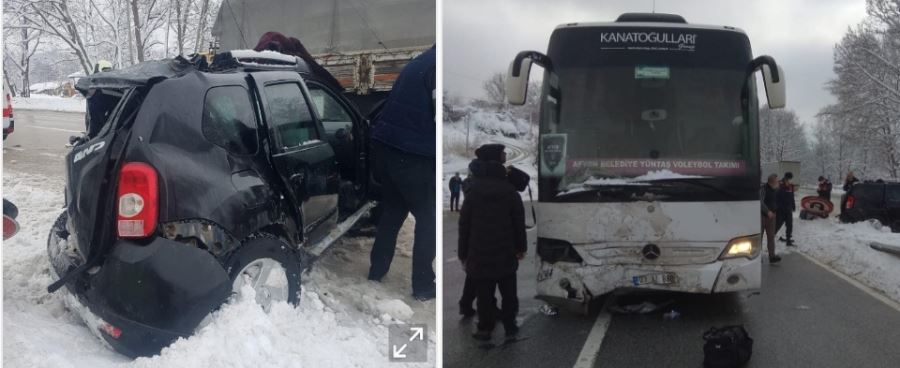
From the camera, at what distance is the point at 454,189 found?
8.73 feet

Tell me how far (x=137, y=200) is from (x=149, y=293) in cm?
29

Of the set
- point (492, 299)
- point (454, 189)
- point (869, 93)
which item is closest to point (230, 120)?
point (454, 189)

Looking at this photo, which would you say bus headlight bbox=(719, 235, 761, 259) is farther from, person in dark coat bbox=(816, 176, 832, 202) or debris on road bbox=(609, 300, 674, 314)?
person in dark coat bbox=(816, 176, 832, 202)

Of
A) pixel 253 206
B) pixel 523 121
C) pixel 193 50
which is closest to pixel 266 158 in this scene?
pixel 253 206

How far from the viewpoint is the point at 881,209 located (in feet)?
22.6

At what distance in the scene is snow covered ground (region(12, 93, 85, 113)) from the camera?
7.49 feet

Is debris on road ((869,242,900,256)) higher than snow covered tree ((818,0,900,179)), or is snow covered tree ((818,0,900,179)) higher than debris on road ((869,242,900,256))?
snow covered tree ((818,0,900,179))

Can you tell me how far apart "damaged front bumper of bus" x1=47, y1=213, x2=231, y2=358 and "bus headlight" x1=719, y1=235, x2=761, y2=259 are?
257cm

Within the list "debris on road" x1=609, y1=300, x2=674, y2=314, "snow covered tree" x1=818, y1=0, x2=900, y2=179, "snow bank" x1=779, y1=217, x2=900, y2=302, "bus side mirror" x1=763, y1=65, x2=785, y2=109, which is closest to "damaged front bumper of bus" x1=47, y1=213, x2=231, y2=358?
"debris on road" x1=609, y1=300, x2=674, y2=314

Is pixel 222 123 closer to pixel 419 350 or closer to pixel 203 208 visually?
pixel 203 208

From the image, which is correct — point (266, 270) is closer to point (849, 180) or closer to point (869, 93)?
point (869, 93)

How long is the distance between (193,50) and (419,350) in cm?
129

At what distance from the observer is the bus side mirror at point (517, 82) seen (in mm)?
2840

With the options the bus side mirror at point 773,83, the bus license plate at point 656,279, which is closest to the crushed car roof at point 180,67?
the bus license plate at point 656,279
